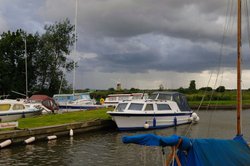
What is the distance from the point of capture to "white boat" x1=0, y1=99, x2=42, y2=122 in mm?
39281

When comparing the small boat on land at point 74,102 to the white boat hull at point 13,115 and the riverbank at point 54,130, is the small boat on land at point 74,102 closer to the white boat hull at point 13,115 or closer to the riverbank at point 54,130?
the white boat hull at point 13,115

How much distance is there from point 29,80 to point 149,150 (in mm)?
54302

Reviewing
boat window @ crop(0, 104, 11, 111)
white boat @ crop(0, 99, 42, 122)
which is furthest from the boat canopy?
boat window @ crop(0, 104, 11, 111)

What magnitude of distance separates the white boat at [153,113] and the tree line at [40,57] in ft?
114

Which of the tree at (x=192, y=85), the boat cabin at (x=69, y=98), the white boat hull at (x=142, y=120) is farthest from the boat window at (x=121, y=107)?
the tree at (x=192, y=85)

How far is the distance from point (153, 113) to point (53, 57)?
4043 centimetres

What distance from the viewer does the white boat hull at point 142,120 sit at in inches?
1521

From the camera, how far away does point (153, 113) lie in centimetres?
3984

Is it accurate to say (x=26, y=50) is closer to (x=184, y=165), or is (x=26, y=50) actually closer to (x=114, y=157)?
(x=114, y=157)

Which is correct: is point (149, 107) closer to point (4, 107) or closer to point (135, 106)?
point (135, 106)

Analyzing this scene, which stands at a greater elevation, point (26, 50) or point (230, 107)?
point (26, 50)

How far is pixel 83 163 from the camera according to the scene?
22.9 m

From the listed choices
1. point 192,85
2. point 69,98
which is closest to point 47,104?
point 69,98

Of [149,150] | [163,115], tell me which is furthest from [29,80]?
[149,150]
